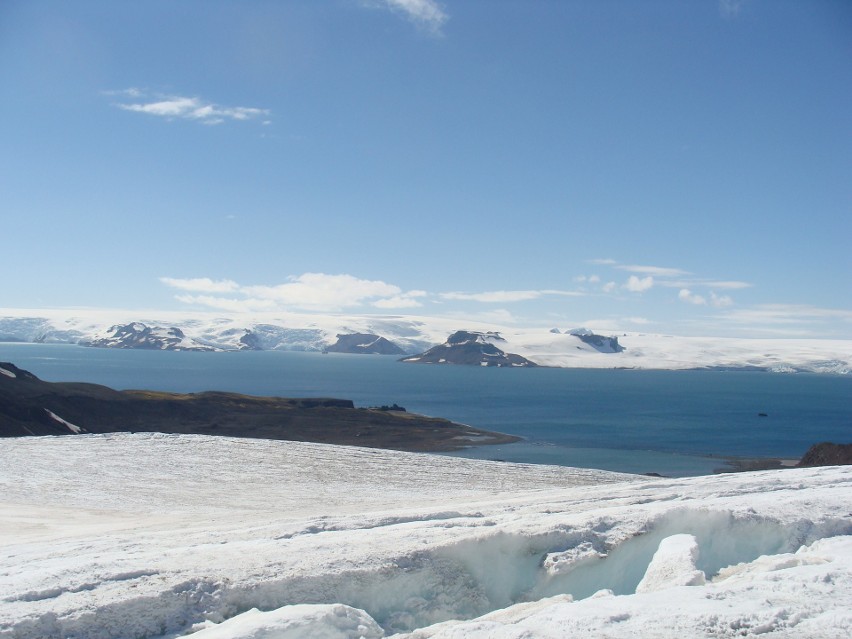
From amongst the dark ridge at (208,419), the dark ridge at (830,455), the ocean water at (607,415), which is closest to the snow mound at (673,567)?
the dark ridge at (830,455)

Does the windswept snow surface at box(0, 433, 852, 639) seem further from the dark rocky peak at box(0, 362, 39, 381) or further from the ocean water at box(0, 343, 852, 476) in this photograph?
the dark rocky peak at box(0, 362, 39, 381)

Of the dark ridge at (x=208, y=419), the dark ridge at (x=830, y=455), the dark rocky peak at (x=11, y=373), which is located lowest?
the dark ridge at (x=208, y=419)

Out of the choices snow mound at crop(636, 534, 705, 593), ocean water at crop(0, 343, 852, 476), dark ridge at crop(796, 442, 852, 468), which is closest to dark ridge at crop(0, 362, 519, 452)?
ocean water at crop(0, 343, 852, 476)

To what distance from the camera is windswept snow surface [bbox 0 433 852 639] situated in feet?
28.9

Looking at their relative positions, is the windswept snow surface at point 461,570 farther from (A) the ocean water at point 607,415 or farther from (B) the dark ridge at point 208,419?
(A) the ocean water at point 607,415

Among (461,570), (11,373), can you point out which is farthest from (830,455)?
(11,373)

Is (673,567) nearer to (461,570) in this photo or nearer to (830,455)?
(461,570)

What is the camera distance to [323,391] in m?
136

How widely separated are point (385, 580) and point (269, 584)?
66.7 inches

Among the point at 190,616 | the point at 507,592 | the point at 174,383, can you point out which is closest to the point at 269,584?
the point at 190,616

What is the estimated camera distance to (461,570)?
11.4 meters

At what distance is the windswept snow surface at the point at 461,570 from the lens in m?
8.81

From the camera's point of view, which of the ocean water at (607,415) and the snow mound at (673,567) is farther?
the ocean water at (607,415)

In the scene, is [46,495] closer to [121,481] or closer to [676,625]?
[121,481]
